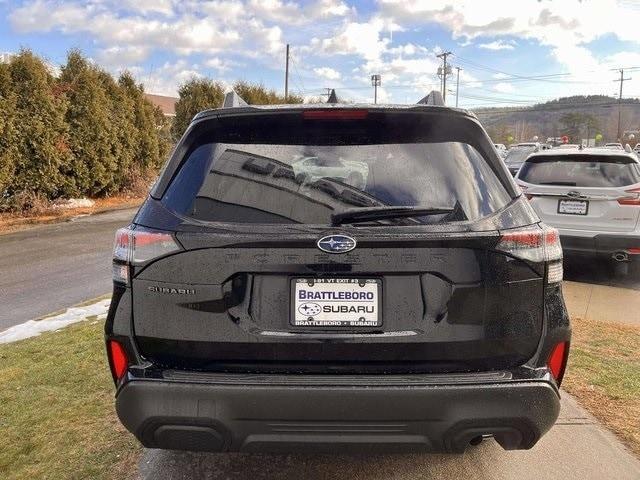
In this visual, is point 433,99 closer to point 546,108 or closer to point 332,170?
point 332,170

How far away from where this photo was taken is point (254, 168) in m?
2.35

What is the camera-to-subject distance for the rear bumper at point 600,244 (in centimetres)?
700

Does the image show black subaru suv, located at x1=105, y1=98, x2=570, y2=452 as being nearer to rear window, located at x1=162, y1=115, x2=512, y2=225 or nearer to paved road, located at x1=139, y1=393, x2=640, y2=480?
rear window, located at x1=162, y1=115, x2=512, y2=225

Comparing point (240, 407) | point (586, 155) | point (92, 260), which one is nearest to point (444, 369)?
point (240, 407)

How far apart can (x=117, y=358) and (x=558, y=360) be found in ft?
6.00

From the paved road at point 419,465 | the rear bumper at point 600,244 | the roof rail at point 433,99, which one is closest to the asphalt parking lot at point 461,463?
the paved road at point 419,465

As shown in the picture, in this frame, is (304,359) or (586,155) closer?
(304,359)

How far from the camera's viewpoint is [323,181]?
230cm

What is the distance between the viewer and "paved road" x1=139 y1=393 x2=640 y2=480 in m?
2.81

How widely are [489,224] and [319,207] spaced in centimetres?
68

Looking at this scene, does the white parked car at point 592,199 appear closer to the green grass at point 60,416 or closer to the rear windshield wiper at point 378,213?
the rear windshield wiper at point 378,213

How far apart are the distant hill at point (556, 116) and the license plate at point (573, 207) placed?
3846 inches

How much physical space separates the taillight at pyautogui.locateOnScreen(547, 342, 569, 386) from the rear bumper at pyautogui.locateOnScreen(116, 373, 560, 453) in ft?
0.36

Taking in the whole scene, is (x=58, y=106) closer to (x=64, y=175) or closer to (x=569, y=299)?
(x=64, y=175)
